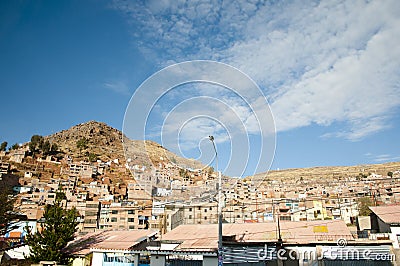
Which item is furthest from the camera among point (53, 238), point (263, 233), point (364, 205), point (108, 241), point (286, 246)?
point (364, 205)

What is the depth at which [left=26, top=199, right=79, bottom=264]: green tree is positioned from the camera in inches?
756

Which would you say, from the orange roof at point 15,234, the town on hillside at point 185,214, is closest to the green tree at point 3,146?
the town on hillside at point 185,214

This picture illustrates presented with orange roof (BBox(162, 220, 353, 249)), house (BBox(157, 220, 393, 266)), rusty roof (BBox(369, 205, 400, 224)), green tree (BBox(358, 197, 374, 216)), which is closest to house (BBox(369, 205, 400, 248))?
rusty roof (BBox(369, 205, 400, 224))

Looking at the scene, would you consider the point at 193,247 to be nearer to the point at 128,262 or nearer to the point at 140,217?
the point at 128,262

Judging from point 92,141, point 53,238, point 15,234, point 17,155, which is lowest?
point 15,234

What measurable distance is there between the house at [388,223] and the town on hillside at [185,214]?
0.22ft

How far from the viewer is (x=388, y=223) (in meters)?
18.0

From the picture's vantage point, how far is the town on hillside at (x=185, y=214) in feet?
53.4

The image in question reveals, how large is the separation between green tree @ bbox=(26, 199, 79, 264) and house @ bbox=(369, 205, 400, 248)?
20.4m

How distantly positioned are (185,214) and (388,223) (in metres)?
24.6

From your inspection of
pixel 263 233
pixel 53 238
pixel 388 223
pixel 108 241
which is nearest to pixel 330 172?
pixel 388 223

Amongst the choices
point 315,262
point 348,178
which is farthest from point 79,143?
point 315,262

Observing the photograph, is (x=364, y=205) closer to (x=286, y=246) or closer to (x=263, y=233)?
(x=263, y=233)

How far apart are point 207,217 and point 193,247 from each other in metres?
29.6
